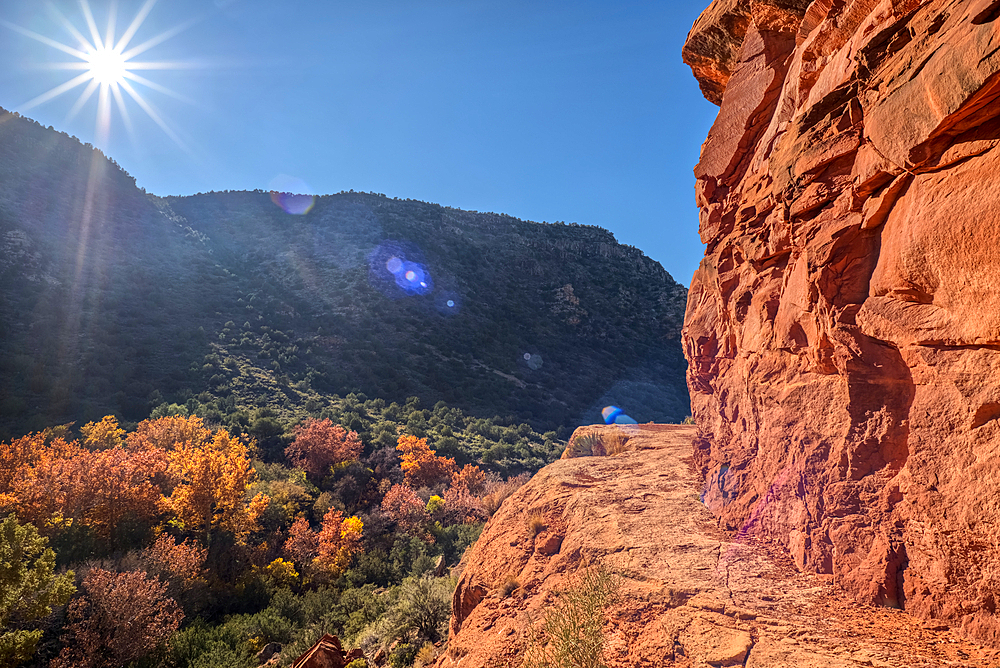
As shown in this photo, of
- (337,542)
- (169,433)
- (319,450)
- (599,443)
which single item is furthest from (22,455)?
(599,443)

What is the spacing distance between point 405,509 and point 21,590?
14.0 meters

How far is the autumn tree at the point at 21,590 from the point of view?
8.89 meters

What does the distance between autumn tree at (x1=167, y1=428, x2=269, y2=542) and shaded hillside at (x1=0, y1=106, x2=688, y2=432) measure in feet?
43.2

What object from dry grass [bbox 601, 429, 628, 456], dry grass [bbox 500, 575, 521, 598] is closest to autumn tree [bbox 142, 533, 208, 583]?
dry grass [bbox 500, 575, 521, 598]

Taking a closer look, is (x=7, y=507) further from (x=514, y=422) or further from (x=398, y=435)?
(x=514, y=422)

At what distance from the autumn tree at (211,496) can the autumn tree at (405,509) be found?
19.1ft

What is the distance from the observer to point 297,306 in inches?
1918

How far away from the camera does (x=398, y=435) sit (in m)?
32.9

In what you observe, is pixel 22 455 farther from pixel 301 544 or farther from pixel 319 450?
pixel 301 544

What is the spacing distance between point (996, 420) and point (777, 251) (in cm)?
305

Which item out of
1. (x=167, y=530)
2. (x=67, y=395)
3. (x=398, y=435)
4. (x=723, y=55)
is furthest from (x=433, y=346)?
(x=723, y=55)

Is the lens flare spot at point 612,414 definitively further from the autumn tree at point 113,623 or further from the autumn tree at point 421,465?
the autumn tree at point 113,623

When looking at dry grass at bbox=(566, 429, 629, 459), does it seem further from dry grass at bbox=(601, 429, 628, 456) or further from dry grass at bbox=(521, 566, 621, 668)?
dry grass at bbox=(521, 566, 621, 668)

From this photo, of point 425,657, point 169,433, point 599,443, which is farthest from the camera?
point 169,433
